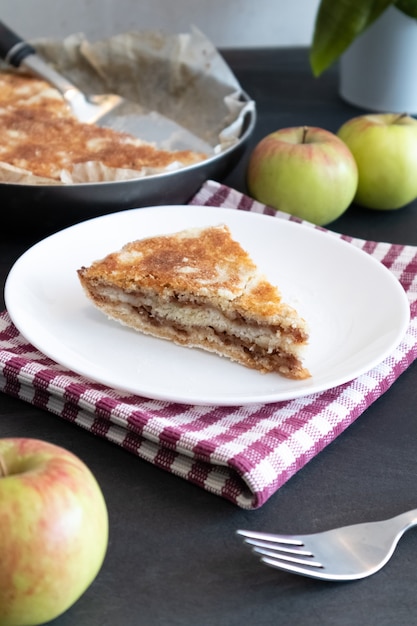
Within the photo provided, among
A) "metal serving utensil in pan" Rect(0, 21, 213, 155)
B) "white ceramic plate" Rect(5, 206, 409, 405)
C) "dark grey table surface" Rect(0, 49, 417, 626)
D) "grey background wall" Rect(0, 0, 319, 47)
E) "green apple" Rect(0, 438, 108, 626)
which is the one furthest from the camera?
"grey background wall" Rect(0, 0, 319, 47)

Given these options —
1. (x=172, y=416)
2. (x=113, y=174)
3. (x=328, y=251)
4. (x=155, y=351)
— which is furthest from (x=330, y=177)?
(x=172, y=416)

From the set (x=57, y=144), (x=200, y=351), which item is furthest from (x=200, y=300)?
(x=57, y=144)

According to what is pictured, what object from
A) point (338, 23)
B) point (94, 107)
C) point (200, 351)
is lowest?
point (94, 107)

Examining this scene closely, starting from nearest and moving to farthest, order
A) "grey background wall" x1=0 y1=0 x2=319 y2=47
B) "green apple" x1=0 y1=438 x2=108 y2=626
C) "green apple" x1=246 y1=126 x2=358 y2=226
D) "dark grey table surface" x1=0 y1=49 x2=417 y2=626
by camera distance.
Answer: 1. "green apple" x1=0 y1=438 x2=108 y2=626
2. "dark grey table surface" x1=0 y1=49 x2=417 y2=626
3. "green apple" x1=246 y1=126 x2=358 y2=226
4. "grey background wall" x1=0 y1=0 x2=319 y2=47

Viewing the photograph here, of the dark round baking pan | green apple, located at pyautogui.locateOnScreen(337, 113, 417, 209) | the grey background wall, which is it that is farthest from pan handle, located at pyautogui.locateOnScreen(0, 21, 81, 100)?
green apple, located at pyautogui.locateOnScreen(337, 113, 417, 209)

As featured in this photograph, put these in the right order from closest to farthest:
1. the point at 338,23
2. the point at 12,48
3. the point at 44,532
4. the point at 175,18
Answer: the point at 44,532 → the point at 338,23 → the point at 12,48 → the point at 175,18

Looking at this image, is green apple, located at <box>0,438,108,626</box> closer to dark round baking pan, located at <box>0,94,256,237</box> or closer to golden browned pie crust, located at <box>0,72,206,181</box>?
dark round baking pan, located at <box>0,94,256,237</box>

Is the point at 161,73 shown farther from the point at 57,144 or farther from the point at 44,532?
the point at 44,532
